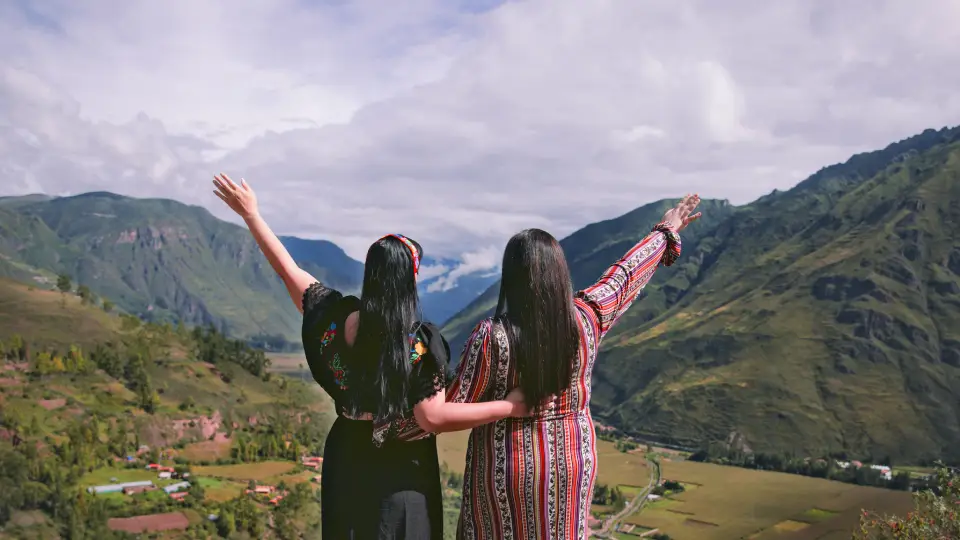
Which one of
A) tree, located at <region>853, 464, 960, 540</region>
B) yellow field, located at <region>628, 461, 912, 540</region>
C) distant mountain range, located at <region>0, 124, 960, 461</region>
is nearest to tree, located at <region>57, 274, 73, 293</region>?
yellow field, located at <region>628, 461, 912, 540</region>

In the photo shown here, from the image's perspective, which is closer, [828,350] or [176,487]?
[176,487]

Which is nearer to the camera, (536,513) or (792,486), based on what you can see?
(536,513)

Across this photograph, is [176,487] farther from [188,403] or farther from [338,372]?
[338,372]

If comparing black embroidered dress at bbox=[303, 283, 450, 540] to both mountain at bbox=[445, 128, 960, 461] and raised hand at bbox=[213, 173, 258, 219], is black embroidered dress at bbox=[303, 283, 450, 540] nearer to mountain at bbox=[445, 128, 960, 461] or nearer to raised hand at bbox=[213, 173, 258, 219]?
raised hand at bbox=[213, 173, 258, 219]

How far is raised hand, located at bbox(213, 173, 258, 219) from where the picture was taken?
4418 mm

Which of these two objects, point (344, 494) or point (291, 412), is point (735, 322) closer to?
point (291, 412)

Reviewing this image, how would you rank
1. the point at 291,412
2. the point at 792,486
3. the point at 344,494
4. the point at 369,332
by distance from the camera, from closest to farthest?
1. the point at 369,332
2. the point at 344,494
3. the point at 792,486
4. the point at 291,412

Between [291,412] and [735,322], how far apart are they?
9634cm

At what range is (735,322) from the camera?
163m

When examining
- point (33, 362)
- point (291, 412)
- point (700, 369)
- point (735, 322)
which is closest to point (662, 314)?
point (735, 322)

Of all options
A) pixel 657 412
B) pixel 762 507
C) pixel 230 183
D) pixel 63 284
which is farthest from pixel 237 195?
pixel 657 412

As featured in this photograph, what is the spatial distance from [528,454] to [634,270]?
122 centimetres

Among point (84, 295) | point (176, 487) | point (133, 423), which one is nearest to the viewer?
point (176, 487)

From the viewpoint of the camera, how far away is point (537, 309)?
366 centimetres
